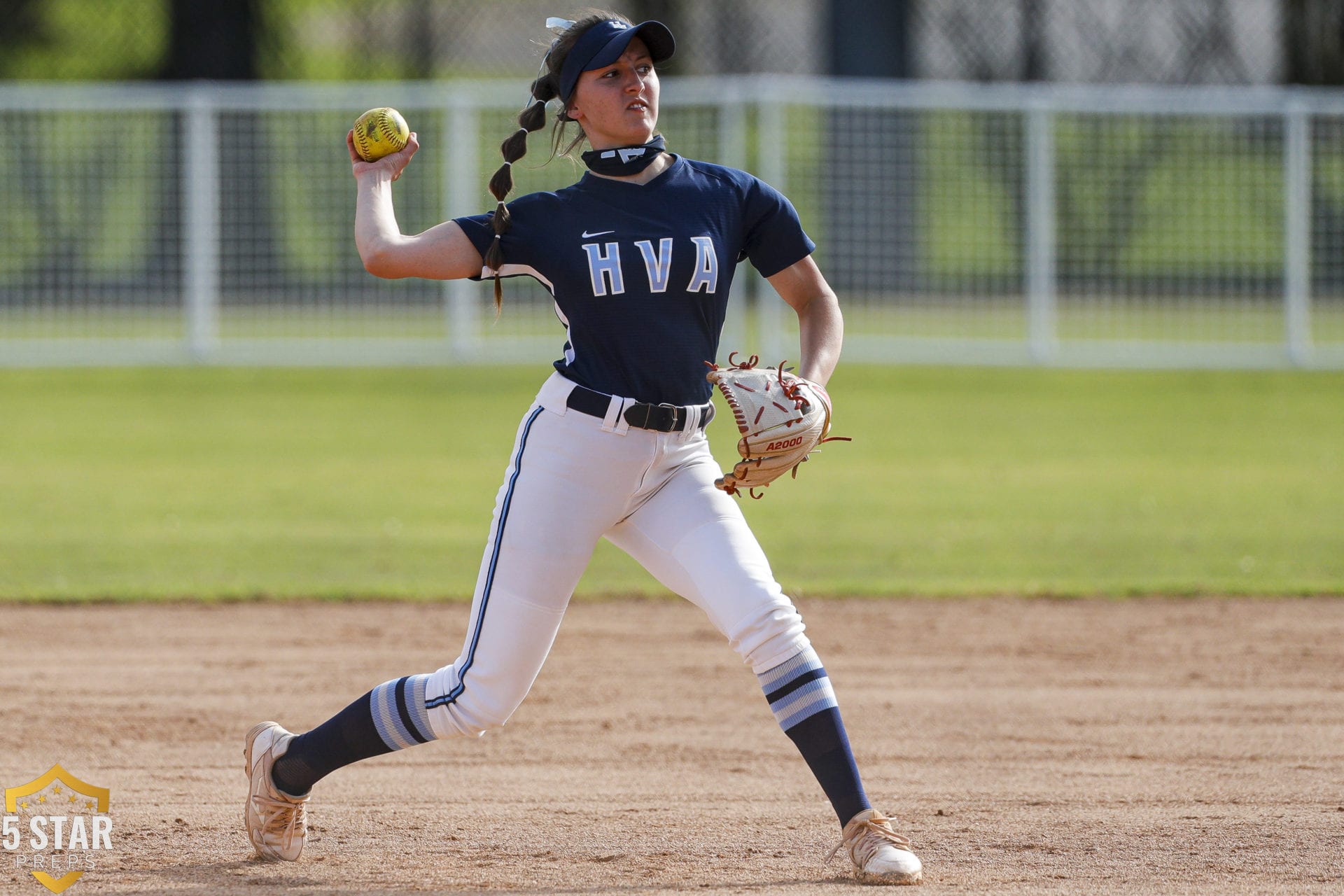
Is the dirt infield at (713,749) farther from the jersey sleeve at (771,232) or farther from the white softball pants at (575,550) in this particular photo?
the jersey sleeve at (771,232)

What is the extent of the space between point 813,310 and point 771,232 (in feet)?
0.74

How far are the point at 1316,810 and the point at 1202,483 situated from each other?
6189mm

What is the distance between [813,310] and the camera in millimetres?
3930

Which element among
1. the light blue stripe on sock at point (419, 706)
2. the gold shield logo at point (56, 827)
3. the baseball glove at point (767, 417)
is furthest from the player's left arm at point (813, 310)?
the gold shield logo at point (56, 827)

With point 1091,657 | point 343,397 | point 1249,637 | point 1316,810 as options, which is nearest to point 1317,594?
point 1249,637

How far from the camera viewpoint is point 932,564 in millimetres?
8031

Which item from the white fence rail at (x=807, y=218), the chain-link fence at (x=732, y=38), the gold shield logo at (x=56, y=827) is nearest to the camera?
the gold shield logo at (x=56, y=827)

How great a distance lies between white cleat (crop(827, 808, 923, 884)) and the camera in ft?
11.7

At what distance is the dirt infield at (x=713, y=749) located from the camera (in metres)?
3.82

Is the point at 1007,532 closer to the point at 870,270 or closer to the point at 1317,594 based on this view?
the point at 1317,594

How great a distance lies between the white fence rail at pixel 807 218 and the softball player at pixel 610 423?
1258cm

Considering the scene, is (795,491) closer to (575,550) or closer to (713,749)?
(713,749)

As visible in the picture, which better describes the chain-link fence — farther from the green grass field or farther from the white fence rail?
the green grass field

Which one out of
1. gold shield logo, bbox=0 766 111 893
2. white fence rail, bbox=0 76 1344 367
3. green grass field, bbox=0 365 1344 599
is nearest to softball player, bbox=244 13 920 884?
gold shield logo, bbox=0 766 111 893
